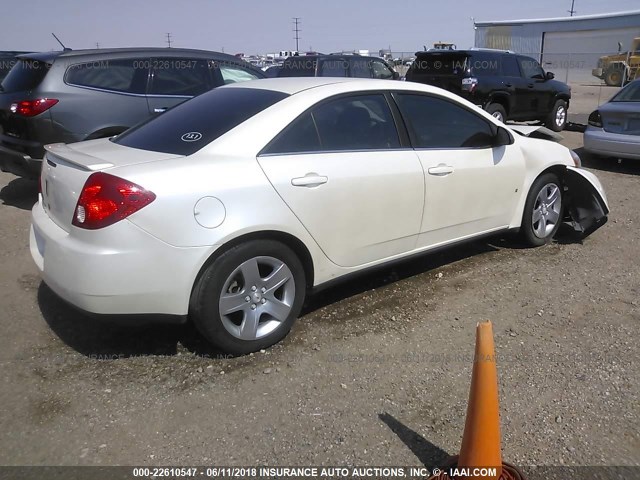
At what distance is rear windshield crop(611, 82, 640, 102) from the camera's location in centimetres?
900

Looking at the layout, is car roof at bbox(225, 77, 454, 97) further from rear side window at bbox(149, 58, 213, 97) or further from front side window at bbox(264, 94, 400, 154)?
rear side window at bbox(149, 58, 213, 97)

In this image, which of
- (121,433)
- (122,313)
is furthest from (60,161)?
(121,433)

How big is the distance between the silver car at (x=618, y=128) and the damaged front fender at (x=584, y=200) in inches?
146

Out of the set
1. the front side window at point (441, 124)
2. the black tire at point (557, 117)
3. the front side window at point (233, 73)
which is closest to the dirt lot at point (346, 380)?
the front side window at point (441, 124)

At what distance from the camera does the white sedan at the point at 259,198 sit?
2902mm

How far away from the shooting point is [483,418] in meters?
2.22

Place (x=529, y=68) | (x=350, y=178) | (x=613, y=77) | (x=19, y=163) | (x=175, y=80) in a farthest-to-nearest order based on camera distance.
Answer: (x=613, y=77) < (x=529, y=68) < (x=175, y=80) < (x=19, y=163) < (x=350, y=178)

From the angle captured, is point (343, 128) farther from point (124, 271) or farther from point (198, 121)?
point (124, 271)

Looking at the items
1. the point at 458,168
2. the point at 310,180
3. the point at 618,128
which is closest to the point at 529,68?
the point at 618,128

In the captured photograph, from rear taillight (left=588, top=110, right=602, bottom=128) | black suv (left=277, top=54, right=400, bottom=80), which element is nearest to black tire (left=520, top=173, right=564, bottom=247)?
rear taillight (left=588, top=110, right=602, bottom=128)

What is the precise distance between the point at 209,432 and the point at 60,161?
1.84 m

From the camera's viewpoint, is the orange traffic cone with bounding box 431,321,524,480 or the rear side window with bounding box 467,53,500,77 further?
the rear side window with bounding box 467,53,500,77

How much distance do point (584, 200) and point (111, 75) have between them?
17.3ft

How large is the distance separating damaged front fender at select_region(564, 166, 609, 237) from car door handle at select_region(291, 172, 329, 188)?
9.92ft
